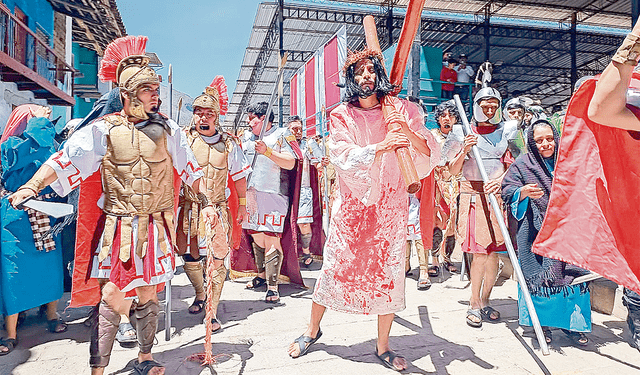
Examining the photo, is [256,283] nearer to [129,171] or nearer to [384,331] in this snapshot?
[384,331]

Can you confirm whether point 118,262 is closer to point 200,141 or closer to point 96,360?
point 96,360

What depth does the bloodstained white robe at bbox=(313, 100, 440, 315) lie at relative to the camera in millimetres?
2605

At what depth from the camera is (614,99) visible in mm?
1457

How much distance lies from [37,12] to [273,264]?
9.16 metres

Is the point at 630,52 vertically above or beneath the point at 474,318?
above

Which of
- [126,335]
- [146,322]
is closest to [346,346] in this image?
[146,322]

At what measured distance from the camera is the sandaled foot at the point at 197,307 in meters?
3.81

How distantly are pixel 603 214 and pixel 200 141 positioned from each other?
290 cm

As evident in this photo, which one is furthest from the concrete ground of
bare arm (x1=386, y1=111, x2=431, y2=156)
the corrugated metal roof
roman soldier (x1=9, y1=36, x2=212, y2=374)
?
the corrugated metal roof

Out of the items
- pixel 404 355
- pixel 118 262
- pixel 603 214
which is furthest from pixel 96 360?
pixel 603 214

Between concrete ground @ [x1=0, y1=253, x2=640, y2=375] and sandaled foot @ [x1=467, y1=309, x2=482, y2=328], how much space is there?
51 millimetres

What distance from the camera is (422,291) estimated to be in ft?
14.6

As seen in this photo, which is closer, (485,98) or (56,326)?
(56,326)

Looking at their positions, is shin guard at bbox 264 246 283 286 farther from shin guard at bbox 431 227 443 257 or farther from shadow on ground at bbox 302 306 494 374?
shin guard at bbox 431 227 443 257
